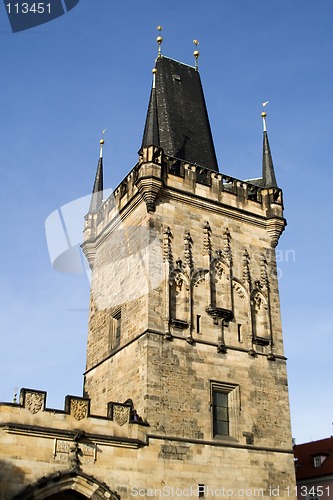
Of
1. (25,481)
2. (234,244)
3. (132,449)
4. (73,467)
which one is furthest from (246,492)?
(234,244)

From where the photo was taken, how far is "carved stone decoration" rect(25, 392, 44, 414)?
44.1 feet

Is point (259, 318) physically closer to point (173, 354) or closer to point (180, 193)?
point (173, 354)

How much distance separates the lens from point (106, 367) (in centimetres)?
1764

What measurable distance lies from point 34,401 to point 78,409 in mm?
1058

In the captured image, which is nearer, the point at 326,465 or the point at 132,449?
the point at 132,449

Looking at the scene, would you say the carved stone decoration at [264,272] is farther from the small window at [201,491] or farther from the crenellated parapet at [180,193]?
the small window at [201,491]

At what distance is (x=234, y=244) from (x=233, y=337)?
9.81ft

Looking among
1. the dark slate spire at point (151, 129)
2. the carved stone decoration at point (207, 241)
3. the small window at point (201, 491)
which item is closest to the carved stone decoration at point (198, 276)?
the carved stone decoration at point (207, 241)

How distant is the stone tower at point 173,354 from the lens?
1361cm

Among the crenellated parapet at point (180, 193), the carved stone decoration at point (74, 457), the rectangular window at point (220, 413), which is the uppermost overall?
the crenellated parapet at point (180, 193)

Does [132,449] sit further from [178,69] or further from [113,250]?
[178,69]

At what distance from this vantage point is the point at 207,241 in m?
18.0

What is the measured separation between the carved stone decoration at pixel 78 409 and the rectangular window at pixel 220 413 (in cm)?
368

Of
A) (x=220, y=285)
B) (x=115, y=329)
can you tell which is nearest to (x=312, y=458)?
(x=220, y=285)
